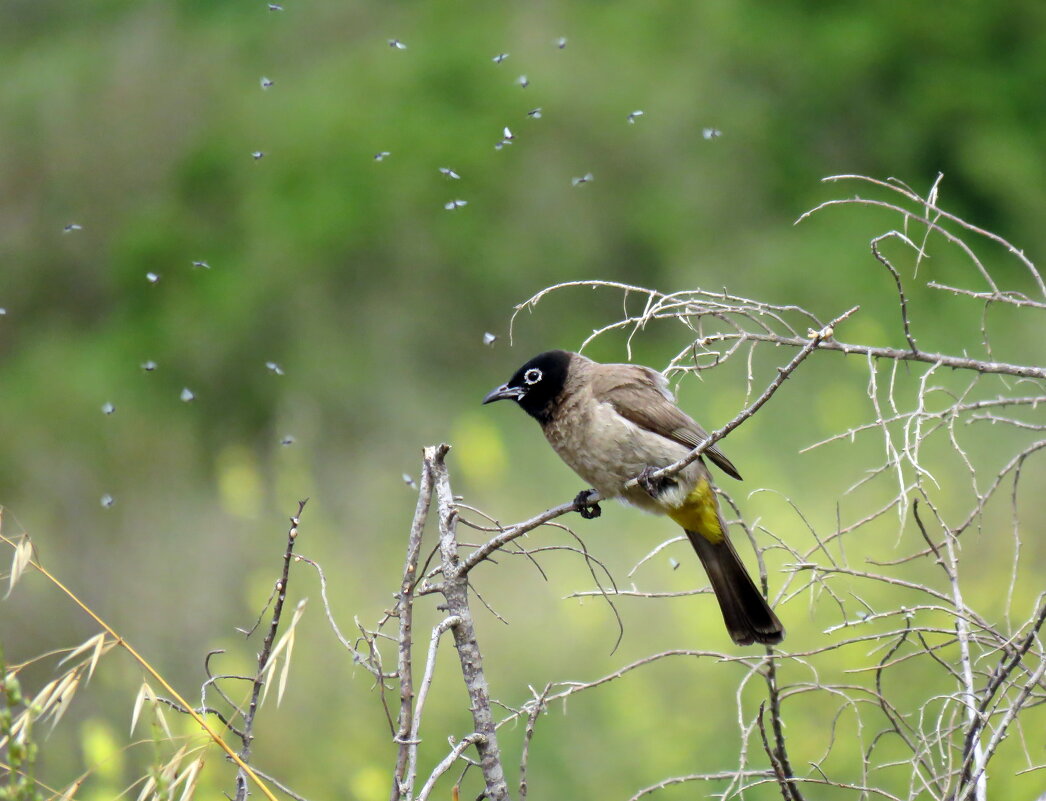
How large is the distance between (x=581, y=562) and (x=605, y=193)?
5.58 m

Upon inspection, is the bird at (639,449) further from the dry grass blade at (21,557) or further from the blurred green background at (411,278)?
the dry grass blade at (21,557)

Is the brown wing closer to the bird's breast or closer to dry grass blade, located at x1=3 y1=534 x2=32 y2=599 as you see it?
the bird's breast

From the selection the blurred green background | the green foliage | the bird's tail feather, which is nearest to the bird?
the bird's tail feather

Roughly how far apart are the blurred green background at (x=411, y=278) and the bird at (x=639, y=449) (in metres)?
1.37

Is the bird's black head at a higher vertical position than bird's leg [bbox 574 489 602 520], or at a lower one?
higher

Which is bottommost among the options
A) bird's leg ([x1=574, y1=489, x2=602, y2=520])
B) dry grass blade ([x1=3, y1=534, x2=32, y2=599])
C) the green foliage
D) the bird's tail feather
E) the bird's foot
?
the green foliage

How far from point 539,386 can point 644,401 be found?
1.15 ft

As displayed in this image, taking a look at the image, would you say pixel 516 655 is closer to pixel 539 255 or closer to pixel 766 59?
pixel 539 255

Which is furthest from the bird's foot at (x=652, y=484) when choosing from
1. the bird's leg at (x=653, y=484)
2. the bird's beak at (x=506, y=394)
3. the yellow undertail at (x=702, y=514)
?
the bird's beak at (x=506, y=394)

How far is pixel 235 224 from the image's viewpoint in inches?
435

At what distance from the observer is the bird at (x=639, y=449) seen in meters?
3.66

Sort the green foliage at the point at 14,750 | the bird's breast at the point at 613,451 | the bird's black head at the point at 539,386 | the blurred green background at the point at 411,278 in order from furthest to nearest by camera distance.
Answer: the blurred green background at the point at 411,278 → the bird's black head at the point at 539,386 → the bird's breast at the point at 613,451 → the green foliage at the point at 14,750

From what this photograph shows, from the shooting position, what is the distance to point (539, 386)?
4.05 meters

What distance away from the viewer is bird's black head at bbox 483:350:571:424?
4.04 meters
